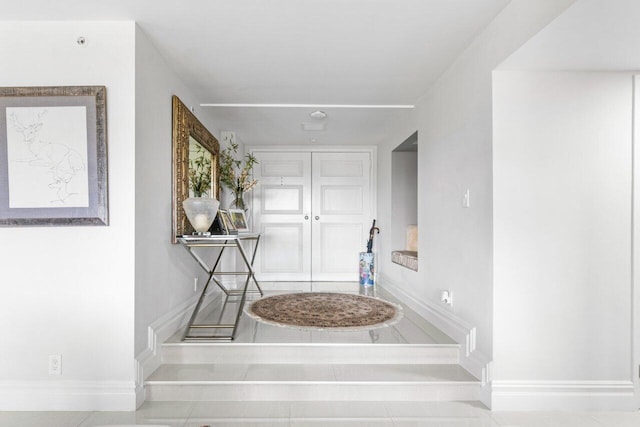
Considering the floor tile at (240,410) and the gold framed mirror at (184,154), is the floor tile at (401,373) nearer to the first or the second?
the floor tile at (240,410)

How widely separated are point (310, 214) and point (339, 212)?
0.45 meters

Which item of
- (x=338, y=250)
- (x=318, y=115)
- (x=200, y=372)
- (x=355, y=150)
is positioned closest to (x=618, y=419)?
(x=200, y=372)

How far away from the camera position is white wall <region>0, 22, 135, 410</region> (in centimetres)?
208

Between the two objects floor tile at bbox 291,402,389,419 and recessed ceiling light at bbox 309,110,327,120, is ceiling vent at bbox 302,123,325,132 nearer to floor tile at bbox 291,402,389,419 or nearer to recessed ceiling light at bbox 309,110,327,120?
recessed ceiling light at bbox 309,110,327,120

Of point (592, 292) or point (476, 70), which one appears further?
point (476, 70)

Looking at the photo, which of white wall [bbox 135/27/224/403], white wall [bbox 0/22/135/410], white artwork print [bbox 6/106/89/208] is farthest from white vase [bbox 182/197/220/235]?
white artwork print [bbox 6/106/89/208]

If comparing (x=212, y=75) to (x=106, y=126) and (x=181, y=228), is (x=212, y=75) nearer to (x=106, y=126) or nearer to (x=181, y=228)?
(x=106, y=126)

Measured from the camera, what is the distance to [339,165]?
5.50 metres

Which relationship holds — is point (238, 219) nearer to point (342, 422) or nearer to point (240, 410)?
point (240, 410)

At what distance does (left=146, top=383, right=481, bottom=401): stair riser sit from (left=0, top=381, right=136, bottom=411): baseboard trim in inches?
6.2

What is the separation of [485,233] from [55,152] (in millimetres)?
2614

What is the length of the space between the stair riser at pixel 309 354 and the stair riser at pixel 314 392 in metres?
0.27

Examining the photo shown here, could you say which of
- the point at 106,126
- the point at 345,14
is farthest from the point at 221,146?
the point at 345,14

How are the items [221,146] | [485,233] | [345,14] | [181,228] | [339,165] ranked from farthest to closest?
[339,165], [221,146], [181,228], [485,233], [345,14]
